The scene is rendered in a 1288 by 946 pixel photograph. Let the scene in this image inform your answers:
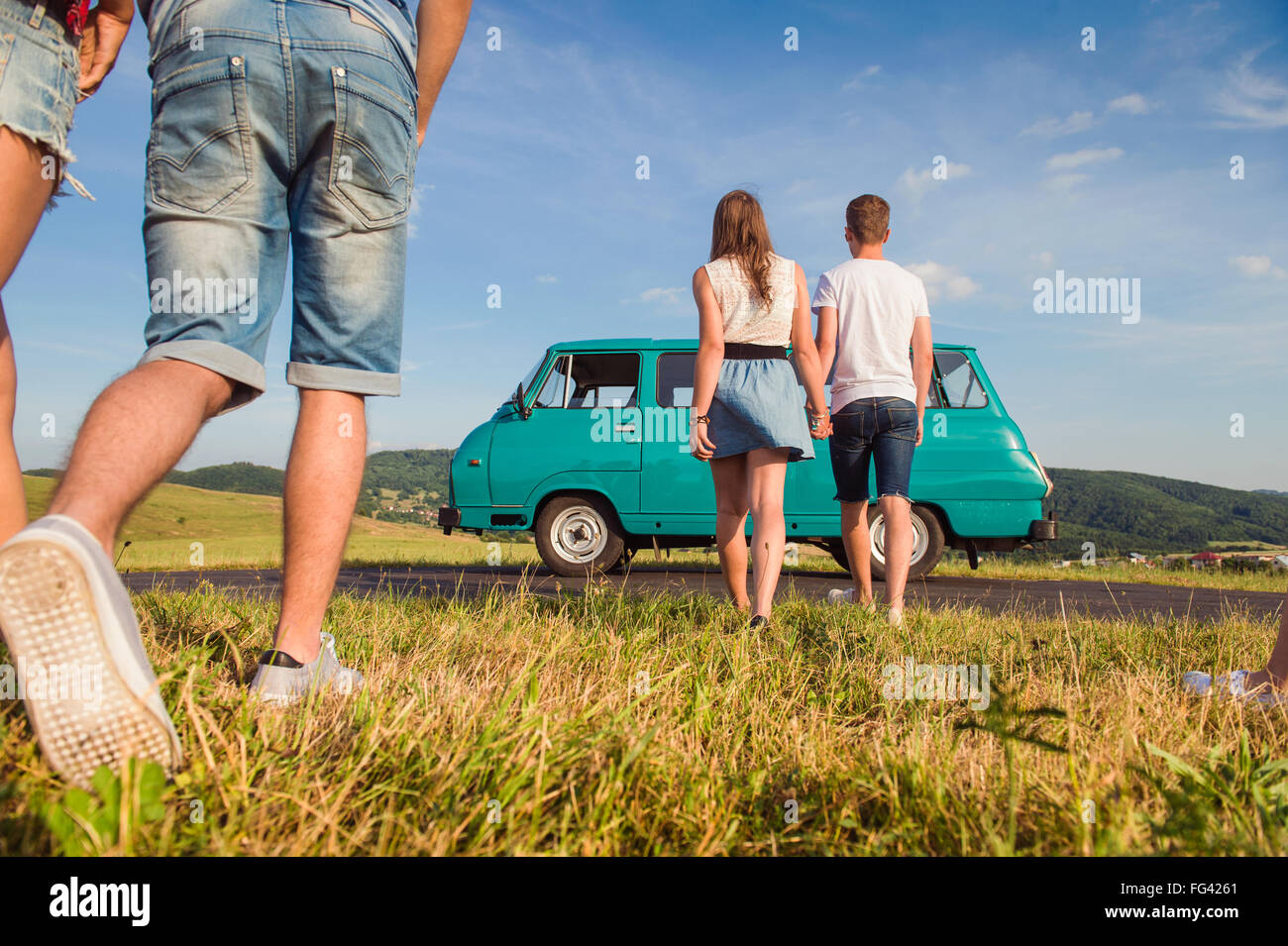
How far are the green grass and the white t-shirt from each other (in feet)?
5.55

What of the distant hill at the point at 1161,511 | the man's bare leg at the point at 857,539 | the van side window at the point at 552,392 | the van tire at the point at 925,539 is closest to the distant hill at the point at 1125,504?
the distant hill at the point at 1161,511

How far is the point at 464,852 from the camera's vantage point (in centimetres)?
91

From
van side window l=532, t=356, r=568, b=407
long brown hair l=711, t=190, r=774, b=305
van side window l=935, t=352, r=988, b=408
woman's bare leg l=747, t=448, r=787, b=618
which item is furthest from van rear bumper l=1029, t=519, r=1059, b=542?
long brown hair l=711, t=190, r=774, b=305

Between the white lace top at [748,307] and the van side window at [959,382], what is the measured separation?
4.99m

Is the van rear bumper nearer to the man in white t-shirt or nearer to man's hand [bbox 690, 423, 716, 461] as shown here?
the man in white t-shirt

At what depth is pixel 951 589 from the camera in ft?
19.1

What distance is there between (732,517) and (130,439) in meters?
2.37

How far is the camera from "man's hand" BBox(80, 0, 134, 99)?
61.0 inches

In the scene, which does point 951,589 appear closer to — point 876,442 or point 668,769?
point 876,442

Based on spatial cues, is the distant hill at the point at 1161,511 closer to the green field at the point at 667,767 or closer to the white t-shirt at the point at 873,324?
the white t-shirt at the point at 873,324

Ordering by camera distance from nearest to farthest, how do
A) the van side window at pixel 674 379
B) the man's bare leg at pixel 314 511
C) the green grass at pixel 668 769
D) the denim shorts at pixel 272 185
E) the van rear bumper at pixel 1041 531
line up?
the green grass at pixel 668 769 → the denim shorts at pixel 272 185 → the man's bare leg at pixel 314 511 → the van rear bumper at pixel 1041 531 → the van side window at pixel 674 379

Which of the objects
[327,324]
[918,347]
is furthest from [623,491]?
[327,324]

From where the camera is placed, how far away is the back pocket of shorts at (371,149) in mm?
1503
